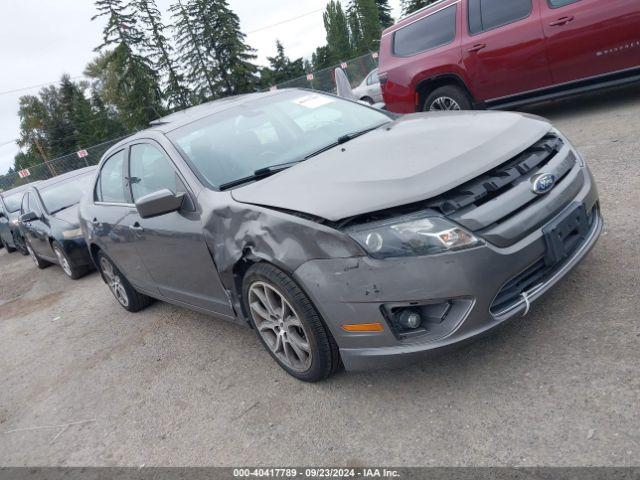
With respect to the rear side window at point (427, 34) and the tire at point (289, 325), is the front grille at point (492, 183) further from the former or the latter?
the rear side window at point (427, 34)

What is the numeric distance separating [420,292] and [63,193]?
24.9 ft

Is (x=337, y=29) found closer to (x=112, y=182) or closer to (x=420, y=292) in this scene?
(x=112, y=182)

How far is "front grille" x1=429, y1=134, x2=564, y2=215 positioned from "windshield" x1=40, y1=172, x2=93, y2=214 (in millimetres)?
7244

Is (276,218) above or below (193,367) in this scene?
above

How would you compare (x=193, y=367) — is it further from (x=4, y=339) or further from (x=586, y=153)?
(x=586, y=153)

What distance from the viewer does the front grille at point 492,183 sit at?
93.0 inches

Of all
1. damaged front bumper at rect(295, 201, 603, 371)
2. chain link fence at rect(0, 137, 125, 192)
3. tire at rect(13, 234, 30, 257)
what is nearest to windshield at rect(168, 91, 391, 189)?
damaged front bumper at rect(295, 201, 603, 371)

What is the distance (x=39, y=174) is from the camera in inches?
1125

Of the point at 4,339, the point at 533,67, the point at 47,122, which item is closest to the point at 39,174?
the point at 4,339

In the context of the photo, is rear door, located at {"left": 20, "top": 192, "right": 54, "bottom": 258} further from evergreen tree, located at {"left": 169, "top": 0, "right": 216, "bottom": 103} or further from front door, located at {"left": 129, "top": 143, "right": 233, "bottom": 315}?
evergreen tree, located at {"left": 169, "top": 0, "right": 216, "bottom": 103}

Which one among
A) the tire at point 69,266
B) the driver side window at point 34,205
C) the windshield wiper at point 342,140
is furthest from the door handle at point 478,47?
the driver side window at point 34,205

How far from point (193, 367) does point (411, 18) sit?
6464mm

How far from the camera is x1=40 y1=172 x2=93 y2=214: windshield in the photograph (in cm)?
810

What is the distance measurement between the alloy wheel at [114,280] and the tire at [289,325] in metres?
2.52
